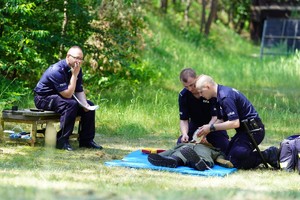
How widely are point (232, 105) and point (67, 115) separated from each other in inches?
88.8

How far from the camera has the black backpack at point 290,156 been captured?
331 inches

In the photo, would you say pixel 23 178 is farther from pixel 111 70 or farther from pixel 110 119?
pixel 111 70

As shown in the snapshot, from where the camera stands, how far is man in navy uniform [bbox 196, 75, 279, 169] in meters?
8.30

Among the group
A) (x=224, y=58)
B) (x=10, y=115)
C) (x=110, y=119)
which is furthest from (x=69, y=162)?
(x=224, y=58)

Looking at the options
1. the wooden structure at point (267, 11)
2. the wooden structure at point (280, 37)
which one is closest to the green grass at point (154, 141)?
the wooden structure at point (280, 37)

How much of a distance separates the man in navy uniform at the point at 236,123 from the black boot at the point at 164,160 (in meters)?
0.54

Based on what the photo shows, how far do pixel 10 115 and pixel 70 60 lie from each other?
3.45ft

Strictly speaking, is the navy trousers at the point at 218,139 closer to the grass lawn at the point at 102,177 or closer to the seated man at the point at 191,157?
the seated man at the point at 191,157

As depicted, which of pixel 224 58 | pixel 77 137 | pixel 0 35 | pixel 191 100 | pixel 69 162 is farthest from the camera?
pixel 224 58

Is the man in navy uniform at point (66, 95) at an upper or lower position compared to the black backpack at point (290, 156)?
upper

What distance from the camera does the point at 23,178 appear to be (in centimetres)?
695

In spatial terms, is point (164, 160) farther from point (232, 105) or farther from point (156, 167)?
point (232, 105)

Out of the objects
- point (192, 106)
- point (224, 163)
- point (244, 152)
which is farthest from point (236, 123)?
point (192, 106)

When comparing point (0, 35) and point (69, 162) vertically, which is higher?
point (0, 35)
